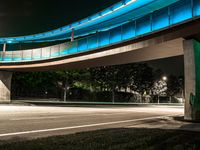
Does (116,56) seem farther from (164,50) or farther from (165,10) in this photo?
(165,10)

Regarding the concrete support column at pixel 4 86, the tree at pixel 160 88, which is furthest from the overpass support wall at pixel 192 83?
the tree at pixel 160 88

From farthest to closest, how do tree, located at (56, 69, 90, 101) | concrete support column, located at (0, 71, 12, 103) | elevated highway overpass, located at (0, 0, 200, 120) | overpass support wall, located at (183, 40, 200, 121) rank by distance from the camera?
tree, located at (56, 69, 90, 101), concrete support column, located at (0, 71, 12, 103), elevated highway overpass, located at (0, 0, 200, 120), overpass support wall, located at (183, 40, 200, 121)

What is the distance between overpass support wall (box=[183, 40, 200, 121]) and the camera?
53.7 feet

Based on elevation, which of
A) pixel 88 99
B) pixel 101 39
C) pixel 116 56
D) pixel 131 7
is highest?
pixel 131 7

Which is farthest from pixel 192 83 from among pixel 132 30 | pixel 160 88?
pixel 160 88

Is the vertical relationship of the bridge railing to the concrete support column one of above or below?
above

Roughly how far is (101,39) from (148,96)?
55.4 m

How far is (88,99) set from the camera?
200ft

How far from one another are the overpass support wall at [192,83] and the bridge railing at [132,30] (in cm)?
226

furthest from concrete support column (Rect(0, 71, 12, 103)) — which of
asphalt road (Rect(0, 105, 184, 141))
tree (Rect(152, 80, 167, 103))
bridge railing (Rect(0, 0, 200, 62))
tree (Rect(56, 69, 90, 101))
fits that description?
tree (Rect(152, 80, 167, 103))

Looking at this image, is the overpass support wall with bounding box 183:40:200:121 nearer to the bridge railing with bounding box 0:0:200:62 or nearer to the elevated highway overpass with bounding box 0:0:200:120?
the elevated highway overpass with bounding box 0:0:200:120

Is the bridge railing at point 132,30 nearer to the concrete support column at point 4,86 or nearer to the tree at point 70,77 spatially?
the concrete support column at point 4,86

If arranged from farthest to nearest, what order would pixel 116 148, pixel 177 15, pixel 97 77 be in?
1. pixel 97 77
2. pixel 177 15
3. pixel 116 148

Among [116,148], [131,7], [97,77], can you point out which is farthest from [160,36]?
[97,77]
